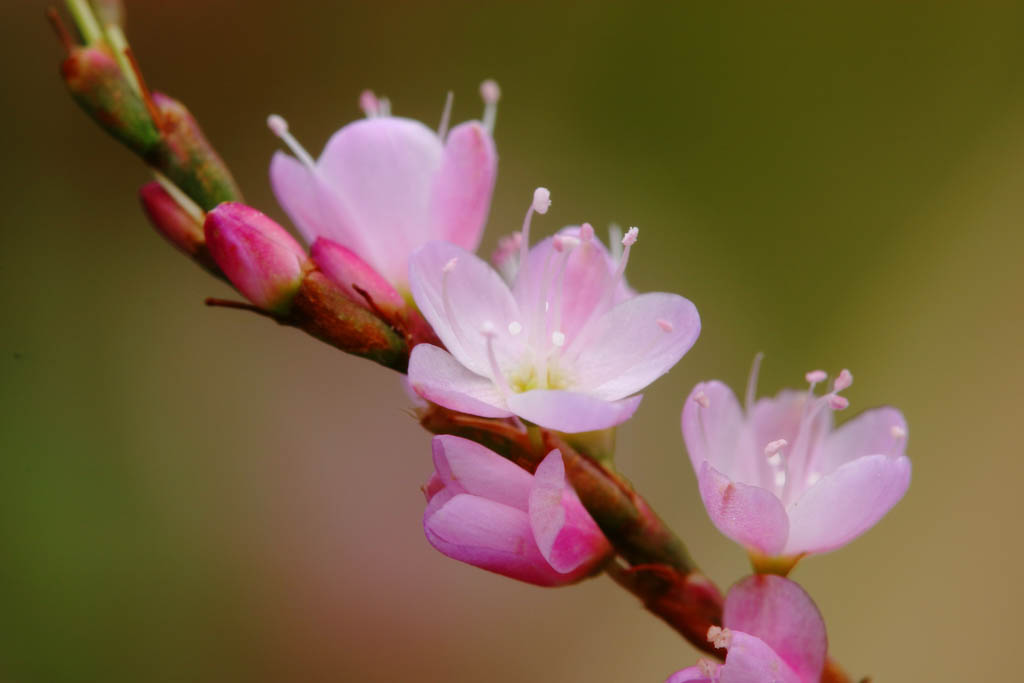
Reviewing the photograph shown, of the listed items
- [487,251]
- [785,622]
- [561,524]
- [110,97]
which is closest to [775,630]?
[785,622]

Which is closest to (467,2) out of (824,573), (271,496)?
(271,496)

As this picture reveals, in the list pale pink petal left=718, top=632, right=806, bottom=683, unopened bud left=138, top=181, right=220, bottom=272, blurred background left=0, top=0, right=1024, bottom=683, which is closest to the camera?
pale pink petal left=718, top=632, right=806, bottom=683

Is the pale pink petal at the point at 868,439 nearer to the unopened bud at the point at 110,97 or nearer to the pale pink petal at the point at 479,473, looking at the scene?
the pale pink petal at the point at 479,473

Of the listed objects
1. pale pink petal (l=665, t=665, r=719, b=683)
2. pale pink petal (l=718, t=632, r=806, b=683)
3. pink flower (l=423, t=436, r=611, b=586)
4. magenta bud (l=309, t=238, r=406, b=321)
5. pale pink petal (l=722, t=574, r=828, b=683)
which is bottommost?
pale pink petal (l=665, t=665, r=719, b=683)

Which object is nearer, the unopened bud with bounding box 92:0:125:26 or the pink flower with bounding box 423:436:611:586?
the pink flower with bounding box 423:436:611:586

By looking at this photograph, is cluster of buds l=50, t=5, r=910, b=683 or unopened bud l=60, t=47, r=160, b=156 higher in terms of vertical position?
unopened bud l=60, t=47, r=160, b=156

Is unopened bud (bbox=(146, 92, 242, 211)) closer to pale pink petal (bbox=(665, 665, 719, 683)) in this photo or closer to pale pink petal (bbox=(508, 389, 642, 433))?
pale pink petal (bbox=(508, 389, 642, 433))

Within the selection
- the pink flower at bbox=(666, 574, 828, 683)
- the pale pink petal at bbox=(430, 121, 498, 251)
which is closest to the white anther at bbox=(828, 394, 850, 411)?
the pink flower at bbox=(666, 574, 828, 683)

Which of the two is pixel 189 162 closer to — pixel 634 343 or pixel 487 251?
pixel 634 343
